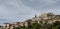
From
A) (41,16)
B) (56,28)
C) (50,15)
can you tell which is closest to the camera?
(56,28)

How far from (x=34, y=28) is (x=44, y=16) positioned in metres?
22.3

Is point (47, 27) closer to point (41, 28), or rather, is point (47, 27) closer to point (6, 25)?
point (41, 28)

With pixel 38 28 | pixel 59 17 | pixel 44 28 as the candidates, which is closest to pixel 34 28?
pixel 38 28

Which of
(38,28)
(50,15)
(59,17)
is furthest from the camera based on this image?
(50,15)

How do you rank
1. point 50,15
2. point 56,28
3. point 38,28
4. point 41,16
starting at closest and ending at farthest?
1. point 56,28
2. point 38,28
3. point 50,15
4. point 41,16

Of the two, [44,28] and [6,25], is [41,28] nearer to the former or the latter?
[44,28]

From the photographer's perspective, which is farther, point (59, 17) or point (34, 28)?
point (59, 17)

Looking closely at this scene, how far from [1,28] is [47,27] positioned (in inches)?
850

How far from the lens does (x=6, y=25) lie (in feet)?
188

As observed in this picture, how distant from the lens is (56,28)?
30141 millimetres

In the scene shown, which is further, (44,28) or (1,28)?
(1,28)

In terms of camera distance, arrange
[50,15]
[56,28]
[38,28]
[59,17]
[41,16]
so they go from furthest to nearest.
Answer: [41,16] < [50,15] < [59,17] < [38,28] < [56,28]

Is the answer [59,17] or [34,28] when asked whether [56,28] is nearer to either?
[34,28]

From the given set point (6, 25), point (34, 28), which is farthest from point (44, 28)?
point (6, 25)
